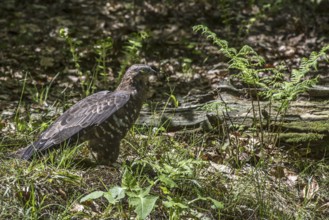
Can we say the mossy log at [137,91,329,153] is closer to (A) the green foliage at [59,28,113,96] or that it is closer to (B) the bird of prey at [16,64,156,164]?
(B) the bird of prey at [16,64,156,164]

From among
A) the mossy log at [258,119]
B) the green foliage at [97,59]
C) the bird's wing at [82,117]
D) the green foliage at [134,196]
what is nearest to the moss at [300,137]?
the mossy log at [258,119]

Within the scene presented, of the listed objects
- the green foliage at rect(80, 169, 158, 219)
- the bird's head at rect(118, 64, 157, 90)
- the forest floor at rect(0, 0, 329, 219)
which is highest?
the bird's head at rect(118, 64, 157, 90)

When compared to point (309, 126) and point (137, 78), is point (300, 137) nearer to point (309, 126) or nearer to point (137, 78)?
point (309, 126)

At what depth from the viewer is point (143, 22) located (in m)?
10.9

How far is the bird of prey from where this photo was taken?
4.92 m

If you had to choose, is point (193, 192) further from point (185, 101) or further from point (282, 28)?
point (282, 28)

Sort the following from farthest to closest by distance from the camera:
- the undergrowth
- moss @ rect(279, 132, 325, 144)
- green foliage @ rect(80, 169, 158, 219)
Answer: moss @ rect(279, 132, 325, 144) → the undergrowth → green foliage @ rect(80, 169, 158, 219)

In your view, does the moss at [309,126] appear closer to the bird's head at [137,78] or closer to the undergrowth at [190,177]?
the undergrowth at [190,177]

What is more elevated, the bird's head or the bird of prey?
the bird's head

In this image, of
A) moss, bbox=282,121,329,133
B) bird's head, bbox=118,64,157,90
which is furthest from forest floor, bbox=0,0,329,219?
bird's head, bbox=118,64,157,90

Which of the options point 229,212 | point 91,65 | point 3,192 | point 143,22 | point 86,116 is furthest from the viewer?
point 143,22

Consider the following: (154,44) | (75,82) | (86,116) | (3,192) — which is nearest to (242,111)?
(86,116)

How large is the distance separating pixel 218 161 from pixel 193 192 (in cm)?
87

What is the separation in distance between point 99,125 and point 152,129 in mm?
1110
